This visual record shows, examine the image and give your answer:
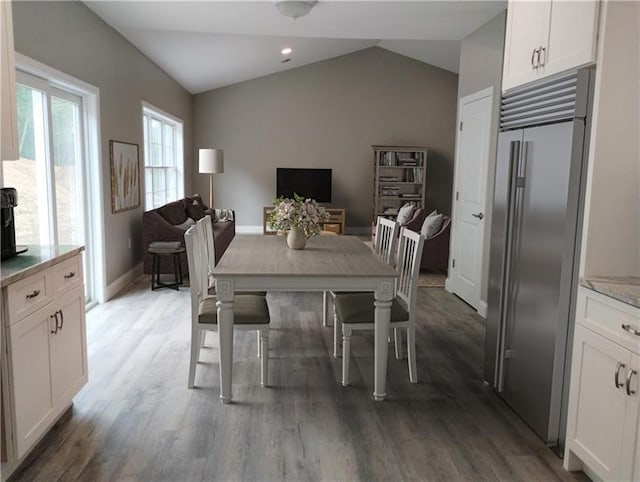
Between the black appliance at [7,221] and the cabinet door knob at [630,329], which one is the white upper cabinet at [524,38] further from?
the black appliance at [7,221]

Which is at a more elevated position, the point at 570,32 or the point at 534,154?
the point at 570,32

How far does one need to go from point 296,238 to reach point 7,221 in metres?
1.74

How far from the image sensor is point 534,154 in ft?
8.11

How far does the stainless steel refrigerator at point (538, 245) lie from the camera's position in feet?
7.18

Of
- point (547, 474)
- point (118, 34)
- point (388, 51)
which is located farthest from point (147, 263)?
point (388, 51)

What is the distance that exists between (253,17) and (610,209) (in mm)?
3786

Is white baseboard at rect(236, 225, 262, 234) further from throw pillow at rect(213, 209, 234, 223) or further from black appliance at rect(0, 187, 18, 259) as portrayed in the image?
black appliance at rect(0, 187, 18, 259)

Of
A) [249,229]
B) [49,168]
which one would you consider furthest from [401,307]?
[249,229]

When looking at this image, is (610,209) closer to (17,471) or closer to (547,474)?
(547,474)

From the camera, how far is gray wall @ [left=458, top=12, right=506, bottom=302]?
446cm

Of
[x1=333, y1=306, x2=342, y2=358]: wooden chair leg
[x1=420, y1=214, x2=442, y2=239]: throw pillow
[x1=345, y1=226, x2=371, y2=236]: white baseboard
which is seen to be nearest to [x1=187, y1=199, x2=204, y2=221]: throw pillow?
[x1=420, y1=214, x2=442, y2=239]: throw pillow

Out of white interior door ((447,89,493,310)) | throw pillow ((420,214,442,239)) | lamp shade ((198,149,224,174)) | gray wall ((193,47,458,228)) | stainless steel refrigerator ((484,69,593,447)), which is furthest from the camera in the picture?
gray wall ((193,47,458,228))

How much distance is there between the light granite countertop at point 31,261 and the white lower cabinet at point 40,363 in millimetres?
36

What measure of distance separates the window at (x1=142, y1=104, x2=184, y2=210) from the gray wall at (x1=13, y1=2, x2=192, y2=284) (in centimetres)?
29
